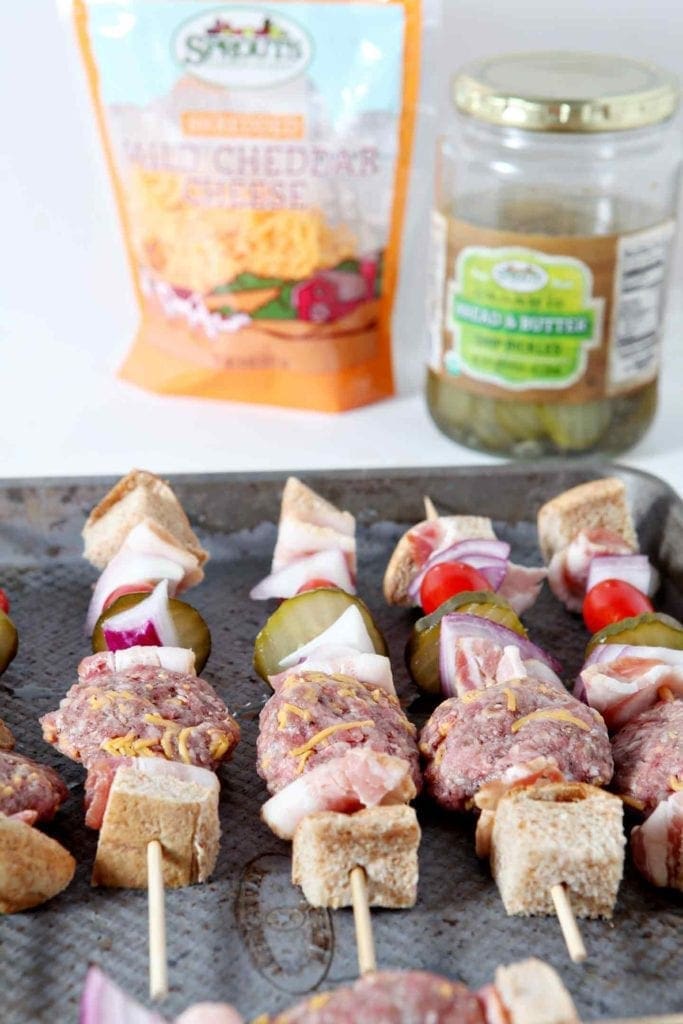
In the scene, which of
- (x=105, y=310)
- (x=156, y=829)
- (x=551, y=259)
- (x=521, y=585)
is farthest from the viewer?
(x=105, y=310)

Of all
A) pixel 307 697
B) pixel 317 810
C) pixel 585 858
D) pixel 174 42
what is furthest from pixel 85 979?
pixel 174 42

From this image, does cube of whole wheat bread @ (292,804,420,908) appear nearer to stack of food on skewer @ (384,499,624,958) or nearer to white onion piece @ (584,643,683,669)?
stack of food on skewer @ (384,499,624,958)

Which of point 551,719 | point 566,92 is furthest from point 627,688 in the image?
point 566,92

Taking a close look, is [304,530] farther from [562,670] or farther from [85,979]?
[85,979]

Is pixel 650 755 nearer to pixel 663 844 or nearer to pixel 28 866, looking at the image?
pixel 663 844

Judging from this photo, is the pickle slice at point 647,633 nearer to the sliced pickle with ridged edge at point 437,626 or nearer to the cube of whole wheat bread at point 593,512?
the sliced pickle with ridged edge at point 437,626

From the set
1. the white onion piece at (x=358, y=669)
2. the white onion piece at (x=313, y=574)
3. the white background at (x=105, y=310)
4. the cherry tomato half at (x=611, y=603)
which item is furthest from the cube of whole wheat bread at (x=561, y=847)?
the white background at (x=105, y=310)
